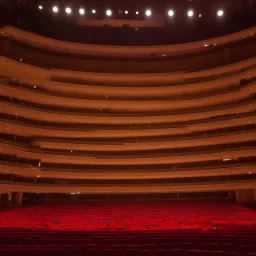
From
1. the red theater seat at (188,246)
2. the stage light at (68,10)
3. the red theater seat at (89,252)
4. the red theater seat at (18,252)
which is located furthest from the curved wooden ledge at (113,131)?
the red theater seat at (89,252)

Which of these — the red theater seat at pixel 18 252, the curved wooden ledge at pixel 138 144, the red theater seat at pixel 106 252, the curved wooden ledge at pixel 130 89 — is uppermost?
the curved wooden ledge at pixel 130 89

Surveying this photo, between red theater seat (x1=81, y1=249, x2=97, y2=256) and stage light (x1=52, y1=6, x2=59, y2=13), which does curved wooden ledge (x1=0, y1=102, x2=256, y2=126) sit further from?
red theater seat (x1=81, y1=249, x2=97, y2=256)

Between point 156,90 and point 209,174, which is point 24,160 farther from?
point 209,174

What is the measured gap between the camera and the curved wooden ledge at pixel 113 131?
18.9 m

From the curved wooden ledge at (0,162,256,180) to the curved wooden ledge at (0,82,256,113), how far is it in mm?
4773

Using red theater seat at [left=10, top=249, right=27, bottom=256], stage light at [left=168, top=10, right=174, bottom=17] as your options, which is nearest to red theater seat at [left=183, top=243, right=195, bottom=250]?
red theater seat at [left=10, top=249, right=27, bottom=256]

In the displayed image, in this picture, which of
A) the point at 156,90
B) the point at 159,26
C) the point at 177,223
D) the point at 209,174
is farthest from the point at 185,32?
the point at 177,223

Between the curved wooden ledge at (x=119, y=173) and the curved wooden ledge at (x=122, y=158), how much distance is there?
2.25 feet

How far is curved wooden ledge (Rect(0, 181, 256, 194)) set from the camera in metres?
18.9

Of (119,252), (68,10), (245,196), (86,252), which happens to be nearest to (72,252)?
(86,252)

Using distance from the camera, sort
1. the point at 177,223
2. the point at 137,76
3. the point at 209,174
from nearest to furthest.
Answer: the point at 177,223, the point at 209,174, the point at 137,76

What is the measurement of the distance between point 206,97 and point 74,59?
10591 millimetres

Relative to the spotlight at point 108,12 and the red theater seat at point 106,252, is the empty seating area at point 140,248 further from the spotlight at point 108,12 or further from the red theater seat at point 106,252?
the spotlight at point 108,12

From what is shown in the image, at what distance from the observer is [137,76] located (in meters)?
21.5
